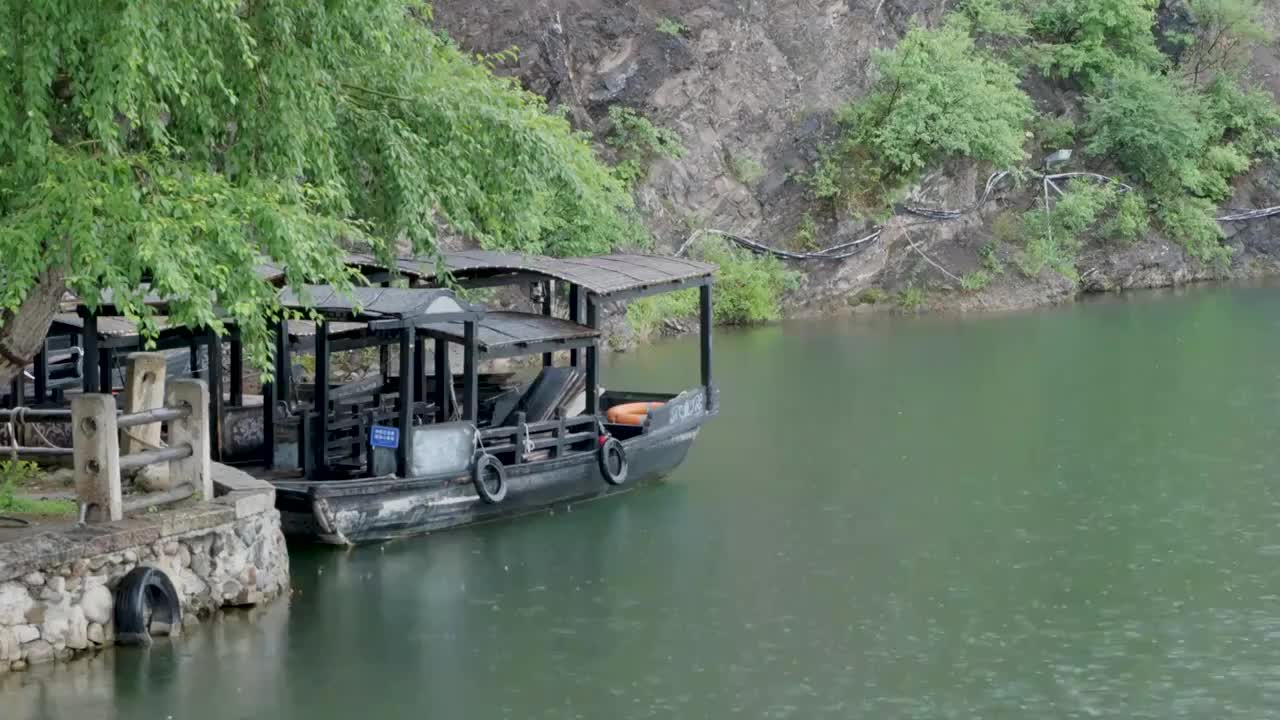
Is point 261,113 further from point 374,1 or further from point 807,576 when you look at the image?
point 807,576

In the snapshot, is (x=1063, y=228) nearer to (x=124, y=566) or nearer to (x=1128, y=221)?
(x=1128, y=221)

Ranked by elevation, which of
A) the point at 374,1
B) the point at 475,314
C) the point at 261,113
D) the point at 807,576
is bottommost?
the point at 807,576

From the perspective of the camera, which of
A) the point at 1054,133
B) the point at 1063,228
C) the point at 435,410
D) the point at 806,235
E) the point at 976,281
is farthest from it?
the point at 1054,133

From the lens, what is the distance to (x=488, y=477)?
1756 centimetres

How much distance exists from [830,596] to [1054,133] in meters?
31.5

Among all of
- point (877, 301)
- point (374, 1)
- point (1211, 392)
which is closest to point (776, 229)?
point (877, 301)

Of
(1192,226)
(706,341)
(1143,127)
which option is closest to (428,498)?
(706,341)

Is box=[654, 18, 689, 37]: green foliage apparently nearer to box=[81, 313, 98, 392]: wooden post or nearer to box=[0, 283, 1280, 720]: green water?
box=[0, 283, 1280, 720]: green water

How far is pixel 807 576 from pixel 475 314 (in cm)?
429

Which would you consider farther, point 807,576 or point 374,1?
point 807,576

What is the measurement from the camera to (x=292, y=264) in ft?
43.5

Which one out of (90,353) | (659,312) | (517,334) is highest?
(659,312)

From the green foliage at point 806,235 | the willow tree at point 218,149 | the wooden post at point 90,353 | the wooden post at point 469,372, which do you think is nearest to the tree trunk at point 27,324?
the willow tree at point 218,149

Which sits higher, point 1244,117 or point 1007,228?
point 1244,117
